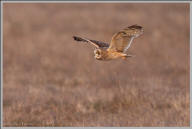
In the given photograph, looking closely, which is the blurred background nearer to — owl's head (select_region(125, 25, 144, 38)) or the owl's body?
the owl's body

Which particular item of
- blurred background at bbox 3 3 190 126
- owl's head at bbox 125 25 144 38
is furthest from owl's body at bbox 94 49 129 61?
blurred background at bbox 3 3 190 126

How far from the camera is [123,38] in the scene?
6105mm

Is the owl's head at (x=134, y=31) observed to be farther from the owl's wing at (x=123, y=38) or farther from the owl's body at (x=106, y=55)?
the owl's body at (x=106, y=55)

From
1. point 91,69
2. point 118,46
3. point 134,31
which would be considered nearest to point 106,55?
point 118,46

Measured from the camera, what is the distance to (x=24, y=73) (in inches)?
479

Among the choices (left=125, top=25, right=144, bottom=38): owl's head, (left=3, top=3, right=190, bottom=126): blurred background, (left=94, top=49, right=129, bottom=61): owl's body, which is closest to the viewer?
(left=125, top=25, right=144, bottom=38): owl's head

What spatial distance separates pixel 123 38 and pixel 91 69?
21.3 feet

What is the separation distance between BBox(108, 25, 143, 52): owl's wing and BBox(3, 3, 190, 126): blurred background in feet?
8.24

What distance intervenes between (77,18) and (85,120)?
836 cm

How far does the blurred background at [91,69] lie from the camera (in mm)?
8977

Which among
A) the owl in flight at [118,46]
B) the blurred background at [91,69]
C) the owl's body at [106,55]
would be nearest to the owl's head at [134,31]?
the owl in flight at [118,46]

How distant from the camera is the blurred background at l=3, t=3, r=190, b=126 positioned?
8.98m

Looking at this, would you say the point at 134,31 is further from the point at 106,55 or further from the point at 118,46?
the point at 106,55

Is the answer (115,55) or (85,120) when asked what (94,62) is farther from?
(115,55)
